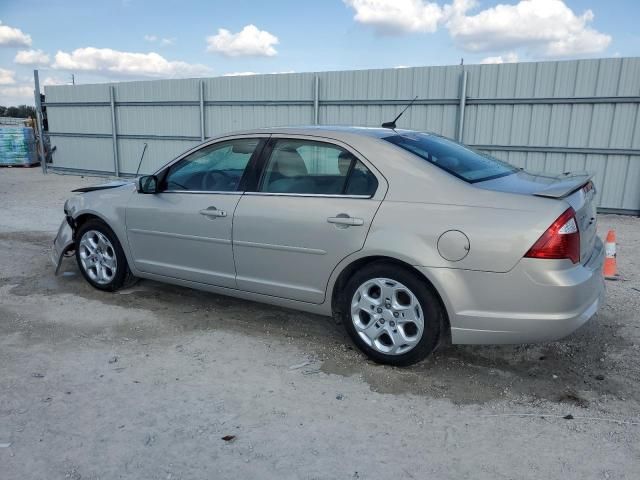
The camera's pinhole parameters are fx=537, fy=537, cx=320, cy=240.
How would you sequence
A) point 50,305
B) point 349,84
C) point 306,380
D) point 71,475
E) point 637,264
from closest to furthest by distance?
point 71,475 → point 306,380 → point 50,305 → point 637,264 → point 349,84

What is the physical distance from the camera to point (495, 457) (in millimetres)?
2588

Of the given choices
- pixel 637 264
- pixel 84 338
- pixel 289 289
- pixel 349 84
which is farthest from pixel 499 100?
pixel 84 338

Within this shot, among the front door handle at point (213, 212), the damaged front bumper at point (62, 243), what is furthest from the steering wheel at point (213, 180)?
the damaged front bumper at point (62, 243)

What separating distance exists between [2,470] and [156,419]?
0.73 metres

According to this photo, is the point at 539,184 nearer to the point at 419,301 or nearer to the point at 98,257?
the point at 419,301

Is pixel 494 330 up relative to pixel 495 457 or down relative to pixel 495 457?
up

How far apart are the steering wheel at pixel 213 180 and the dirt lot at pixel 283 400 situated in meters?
1.09

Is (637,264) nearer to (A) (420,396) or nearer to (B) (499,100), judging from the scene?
(A) (420,396)

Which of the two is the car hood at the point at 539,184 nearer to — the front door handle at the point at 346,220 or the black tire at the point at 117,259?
the front door handle at the point at 346,220

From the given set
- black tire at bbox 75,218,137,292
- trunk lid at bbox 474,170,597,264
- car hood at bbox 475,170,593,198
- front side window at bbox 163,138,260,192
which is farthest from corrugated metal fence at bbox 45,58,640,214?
black tire at bbox 75,218,137,292

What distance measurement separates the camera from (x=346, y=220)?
11.4ft

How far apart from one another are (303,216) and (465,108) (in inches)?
336

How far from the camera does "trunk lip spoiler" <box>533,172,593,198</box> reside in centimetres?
308

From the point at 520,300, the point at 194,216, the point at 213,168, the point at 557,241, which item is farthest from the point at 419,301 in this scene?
the point at 213,168
